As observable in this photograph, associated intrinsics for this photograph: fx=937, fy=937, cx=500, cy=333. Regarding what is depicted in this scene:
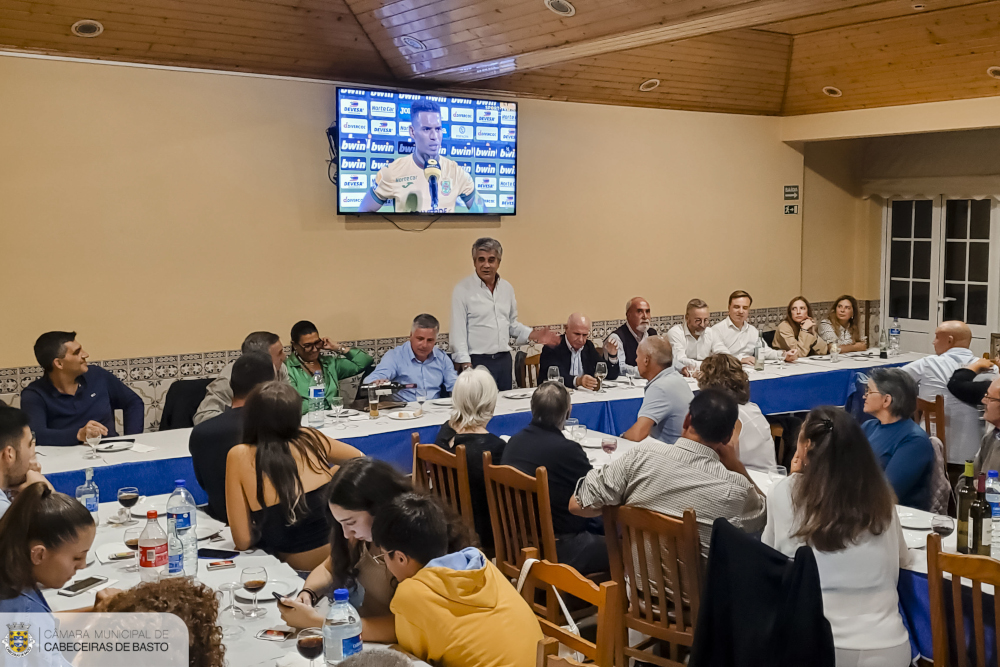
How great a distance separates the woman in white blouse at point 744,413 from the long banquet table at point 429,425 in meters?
1.34

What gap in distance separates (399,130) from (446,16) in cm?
129

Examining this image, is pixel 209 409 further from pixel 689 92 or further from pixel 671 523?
pixel 689 92

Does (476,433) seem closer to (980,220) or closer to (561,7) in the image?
(561,7)

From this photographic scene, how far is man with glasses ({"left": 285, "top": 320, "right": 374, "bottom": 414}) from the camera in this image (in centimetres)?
607

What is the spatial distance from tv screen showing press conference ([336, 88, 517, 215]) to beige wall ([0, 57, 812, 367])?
186 millimetres

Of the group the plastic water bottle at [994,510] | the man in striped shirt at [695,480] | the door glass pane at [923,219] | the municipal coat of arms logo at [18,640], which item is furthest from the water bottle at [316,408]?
the door glass pane at [923,219]

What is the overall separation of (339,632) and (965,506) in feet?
6.80

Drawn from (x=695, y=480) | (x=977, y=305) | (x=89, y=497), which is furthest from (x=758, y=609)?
(x=977, y=305)

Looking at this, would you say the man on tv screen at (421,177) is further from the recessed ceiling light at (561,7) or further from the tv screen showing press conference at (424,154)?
the recessed ceiling light at (561,7)

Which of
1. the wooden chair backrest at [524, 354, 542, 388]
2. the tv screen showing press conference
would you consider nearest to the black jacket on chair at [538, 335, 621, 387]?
the wooden chair backrest at [524, 354, 542, 388]

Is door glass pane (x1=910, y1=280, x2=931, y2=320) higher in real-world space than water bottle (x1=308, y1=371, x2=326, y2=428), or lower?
higher

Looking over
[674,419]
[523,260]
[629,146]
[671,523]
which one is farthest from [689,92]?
[671,523]

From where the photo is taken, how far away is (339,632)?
7.51ft

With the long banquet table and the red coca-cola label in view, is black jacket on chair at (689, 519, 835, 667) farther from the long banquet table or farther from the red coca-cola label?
the long banquet table
